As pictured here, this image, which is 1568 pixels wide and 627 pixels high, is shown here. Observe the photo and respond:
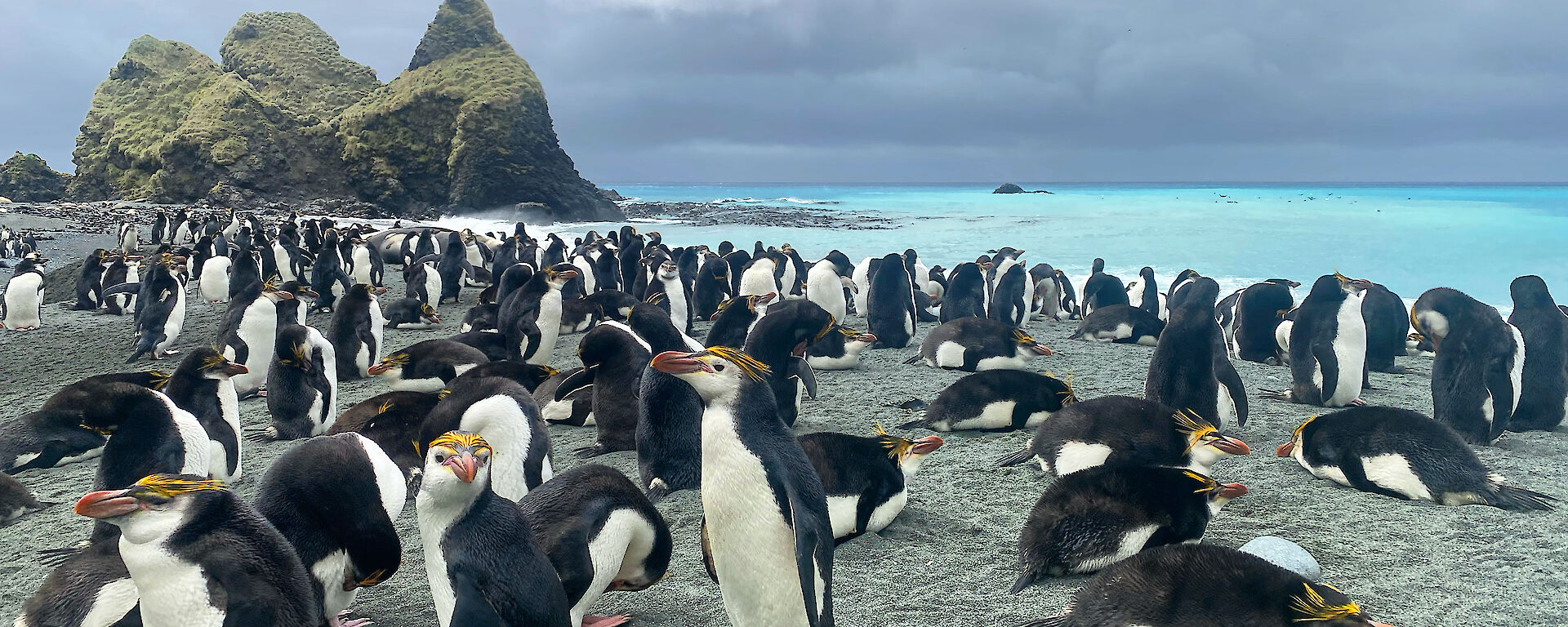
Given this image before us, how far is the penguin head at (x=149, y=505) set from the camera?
7.11 ft

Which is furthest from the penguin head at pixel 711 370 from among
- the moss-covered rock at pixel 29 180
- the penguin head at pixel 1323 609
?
the moss-covered rock at pixel 29 180

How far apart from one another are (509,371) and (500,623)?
354cm

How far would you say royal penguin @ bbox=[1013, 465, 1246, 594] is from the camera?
319cm

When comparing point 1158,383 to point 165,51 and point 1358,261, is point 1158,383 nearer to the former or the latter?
point 1358,261

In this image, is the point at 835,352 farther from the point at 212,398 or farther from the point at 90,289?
the point at 90,289

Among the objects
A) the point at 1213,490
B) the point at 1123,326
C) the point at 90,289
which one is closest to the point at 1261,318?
the point at 1123,326

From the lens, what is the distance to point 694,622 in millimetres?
3045

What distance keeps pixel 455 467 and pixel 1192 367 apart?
13.2ft

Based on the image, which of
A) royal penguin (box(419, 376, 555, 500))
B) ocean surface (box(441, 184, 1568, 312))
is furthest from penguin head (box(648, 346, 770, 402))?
ocean surface (box(441, 184, 1568, 312))

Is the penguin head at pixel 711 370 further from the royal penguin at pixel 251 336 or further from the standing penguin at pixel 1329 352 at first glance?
the royal penguin at pixel 251 336

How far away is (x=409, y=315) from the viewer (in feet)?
32.7

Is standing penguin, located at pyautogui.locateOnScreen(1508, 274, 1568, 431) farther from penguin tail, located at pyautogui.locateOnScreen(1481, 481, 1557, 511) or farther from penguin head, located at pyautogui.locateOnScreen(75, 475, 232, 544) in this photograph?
penguin head, located at pyautogui.locateOnScreen(75, 475, 232, 544)

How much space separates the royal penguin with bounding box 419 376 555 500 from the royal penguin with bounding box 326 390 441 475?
0.34m

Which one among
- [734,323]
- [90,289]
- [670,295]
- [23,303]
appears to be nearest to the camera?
[734,323]
